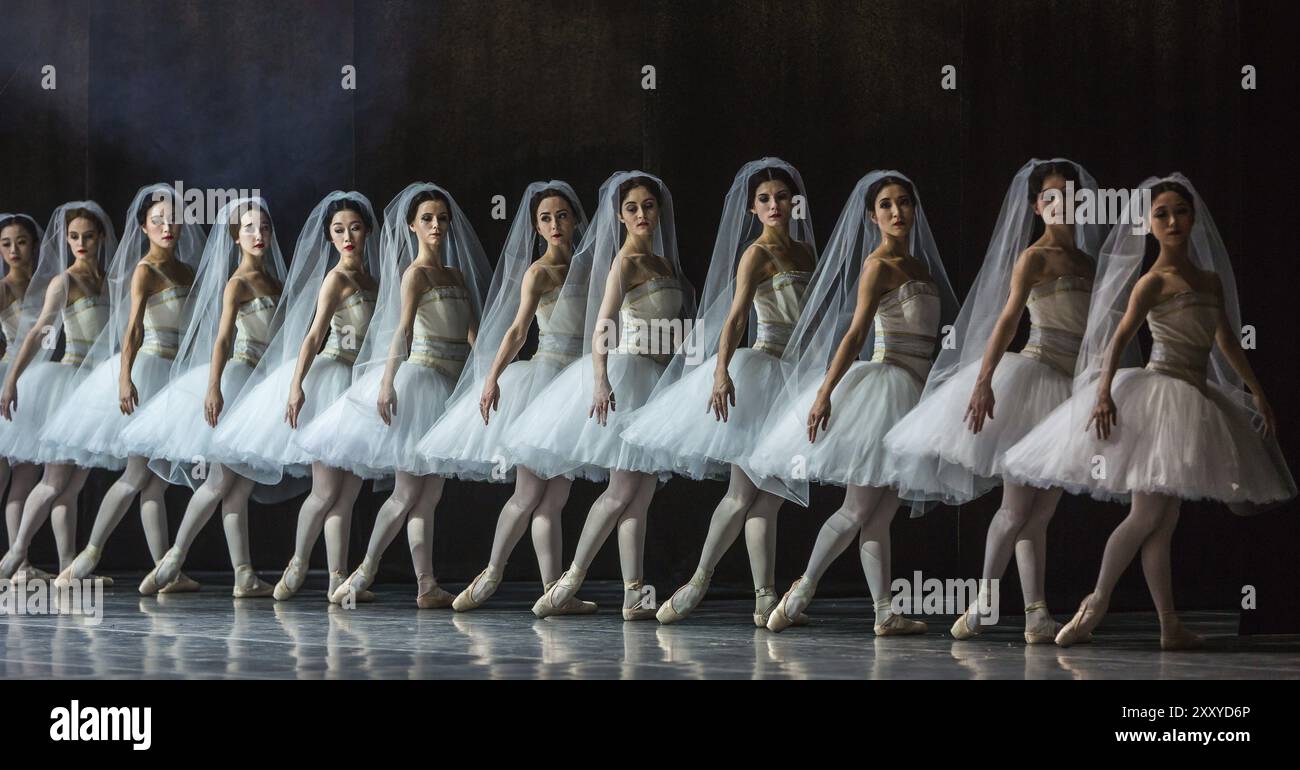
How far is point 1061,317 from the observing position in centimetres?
620

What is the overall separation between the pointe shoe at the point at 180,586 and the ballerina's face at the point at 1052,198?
175 inches

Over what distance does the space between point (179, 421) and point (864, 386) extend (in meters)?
3.49

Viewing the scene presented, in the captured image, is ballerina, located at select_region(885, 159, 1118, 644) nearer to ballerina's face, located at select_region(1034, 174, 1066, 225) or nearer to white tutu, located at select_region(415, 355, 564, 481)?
ballerina's face, located at select_region(1034, 174, 1066, 225)

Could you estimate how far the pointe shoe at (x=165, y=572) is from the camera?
8438 millimetres

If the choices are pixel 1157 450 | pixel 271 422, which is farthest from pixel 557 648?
pixel 271 422

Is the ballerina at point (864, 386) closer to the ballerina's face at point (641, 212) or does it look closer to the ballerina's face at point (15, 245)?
the ballerina's face at point (641, 212)

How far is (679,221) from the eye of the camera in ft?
26.9

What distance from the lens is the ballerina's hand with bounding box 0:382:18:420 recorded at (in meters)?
9.10

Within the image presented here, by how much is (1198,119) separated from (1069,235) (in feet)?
5.02

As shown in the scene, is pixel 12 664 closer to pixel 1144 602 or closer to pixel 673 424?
pixel 673 424

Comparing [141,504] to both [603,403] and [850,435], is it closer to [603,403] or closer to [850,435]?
[603,403]

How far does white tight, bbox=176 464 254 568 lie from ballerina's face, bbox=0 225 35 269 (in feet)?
6.64

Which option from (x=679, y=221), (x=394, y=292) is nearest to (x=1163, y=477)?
(x=679, y=221)
